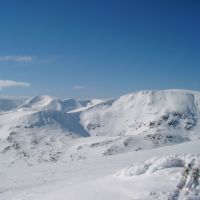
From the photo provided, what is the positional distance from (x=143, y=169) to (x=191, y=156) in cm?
353

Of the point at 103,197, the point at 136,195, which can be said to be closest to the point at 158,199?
the point at 136,195

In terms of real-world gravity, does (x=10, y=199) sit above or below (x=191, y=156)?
below

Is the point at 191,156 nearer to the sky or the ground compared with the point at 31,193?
nearer to the sky

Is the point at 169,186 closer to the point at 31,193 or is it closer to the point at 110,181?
the point at 110,181

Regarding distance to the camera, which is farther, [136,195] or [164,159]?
[164,159]

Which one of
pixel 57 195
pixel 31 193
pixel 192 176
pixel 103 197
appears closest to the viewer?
pixel 192 176

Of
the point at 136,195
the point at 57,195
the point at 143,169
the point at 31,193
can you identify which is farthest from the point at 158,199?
the point at 31,193

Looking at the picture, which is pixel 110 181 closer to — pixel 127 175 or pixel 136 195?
pixel 127 175

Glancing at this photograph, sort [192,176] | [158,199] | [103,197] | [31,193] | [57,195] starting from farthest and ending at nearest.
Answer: [31,193], [57,195], [103,197], [192,176], [158,199]

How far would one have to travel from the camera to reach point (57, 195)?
23.8 metres

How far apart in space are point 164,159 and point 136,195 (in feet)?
20.5

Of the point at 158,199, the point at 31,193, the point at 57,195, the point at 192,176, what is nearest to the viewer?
the point at 158,199

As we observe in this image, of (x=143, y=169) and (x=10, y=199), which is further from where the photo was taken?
(x=10, y=199)

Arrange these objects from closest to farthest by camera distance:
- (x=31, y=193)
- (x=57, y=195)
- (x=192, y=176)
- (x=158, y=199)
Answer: (x=158, y=199)
(x=192, y=176)
(x=57, y=195)
(x=31, y=193)
